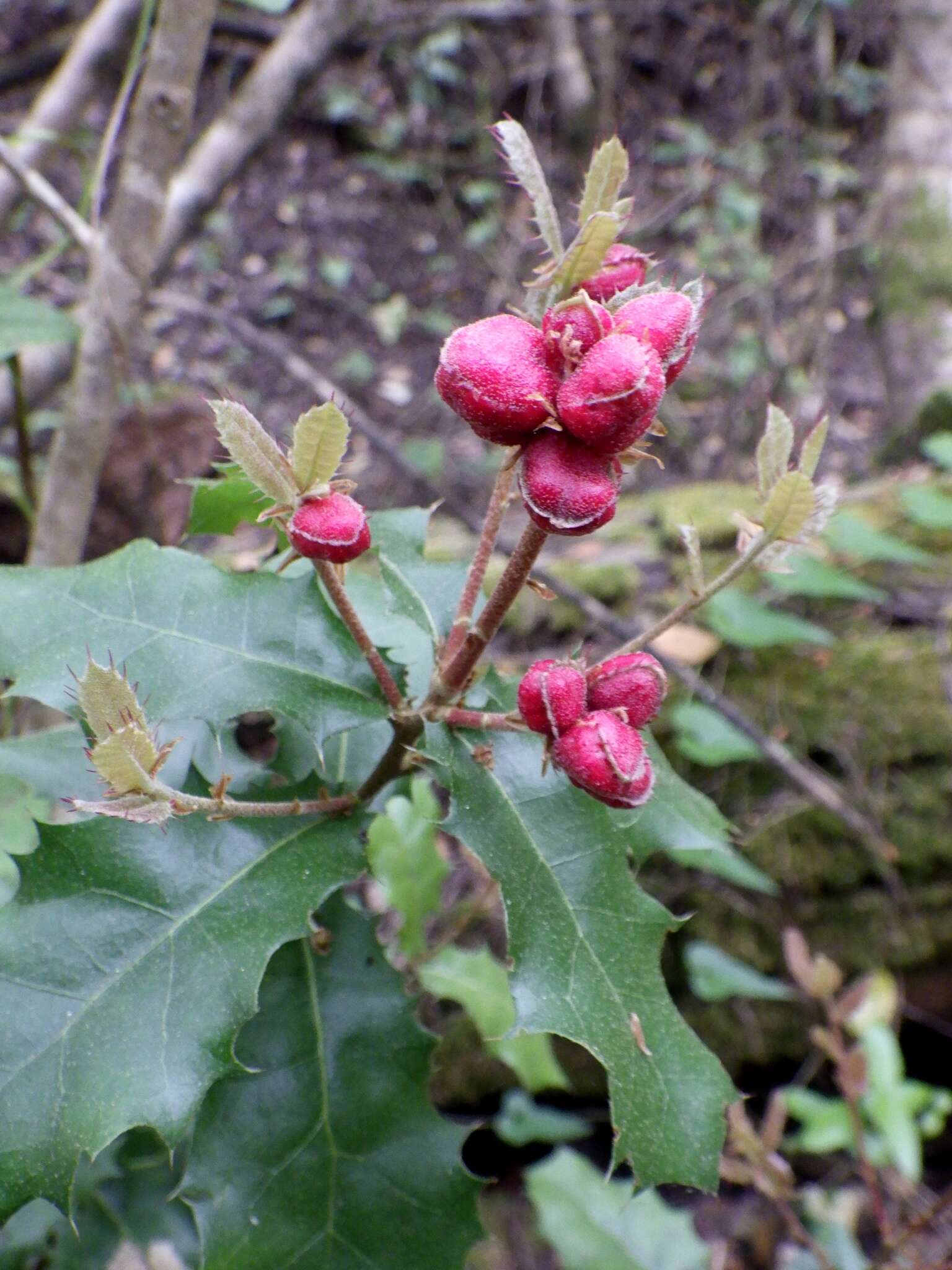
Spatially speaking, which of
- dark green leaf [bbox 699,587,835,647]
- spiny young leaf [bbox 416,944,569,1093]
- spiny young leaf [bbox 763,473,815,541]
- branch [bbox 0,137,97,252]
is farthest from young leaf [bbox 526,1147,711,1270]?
→ branch [bbox 0,137,97,252]

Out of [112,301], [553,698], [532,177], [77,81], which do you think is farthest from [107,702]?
[77,81]

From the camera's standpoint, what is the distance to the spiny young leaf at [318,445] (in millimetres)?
833

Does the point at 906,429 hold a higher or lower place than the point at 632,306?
lower

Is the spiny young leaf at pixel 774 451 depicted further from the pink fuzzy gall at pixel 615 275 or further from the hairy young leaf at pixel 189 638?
the hairy young leaf at pixel 189 638

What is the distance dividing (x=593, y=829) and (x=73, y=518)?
128 centimetres

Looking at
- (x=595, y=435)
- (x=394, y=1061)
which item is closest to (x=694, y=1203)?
(x=394, y=1061)

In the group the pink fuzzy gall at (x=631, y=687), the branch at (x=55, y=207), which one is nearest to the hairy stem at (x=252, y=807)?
the pink fuzzy gall at (x=631, y=687)

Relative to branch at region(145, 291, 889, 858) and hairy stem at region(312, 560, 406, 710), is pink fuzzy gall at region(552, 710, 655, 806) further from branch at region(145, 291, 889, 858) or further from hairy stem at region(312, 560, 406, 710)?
branch at region(145, 291, 889, 858)

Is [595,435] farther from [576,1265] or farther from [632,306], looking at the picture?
[576,1265]

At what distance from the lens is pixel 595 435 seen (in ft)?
2.45

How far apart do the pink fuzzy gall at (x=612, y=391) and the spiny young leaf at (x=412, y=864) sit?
3.66ft

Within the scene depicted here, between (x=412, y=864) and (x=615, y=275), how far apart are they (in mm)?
1242

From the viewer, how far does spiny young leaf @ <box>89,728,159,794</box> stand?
2.59 feet

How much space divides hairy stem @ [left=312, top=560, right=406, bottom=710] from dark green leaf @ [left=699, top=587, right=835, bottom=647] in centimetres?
161
